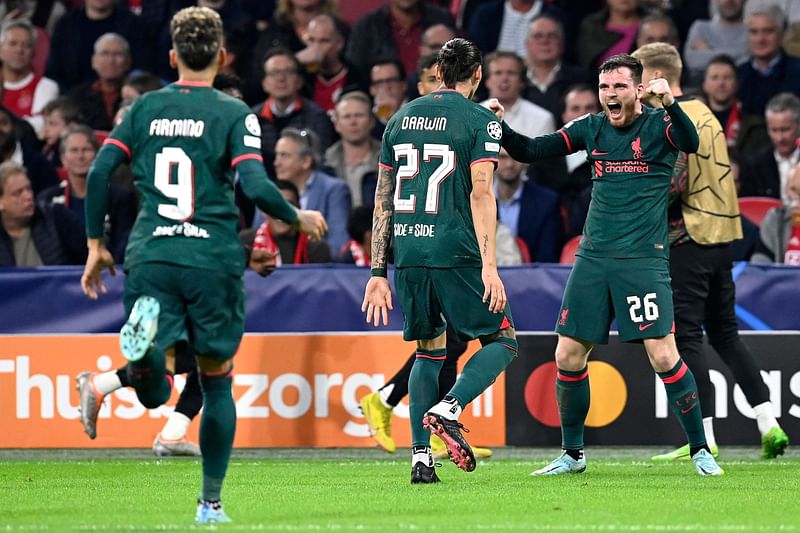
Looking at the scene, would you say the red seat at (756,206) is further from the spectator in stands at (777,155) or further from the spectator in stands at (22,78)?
the spectator in stands at (22,78)

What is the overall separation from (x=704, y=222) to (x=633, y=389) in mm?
1627

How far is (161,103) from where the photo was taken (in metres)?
5.95

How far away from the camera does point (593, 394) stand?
10125 mm

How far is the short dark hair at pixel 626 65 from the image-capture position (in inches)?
307

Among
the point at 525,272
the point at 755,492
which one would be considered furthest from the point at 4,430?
the point at 755,492

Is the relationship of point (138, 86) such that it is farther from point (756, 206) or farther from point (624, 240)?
point (624, 240)

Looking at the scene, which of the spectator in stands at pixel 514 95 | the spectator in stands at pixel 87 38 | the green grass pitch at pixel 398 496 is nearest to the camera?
the green grass pitch at pixel 398 496

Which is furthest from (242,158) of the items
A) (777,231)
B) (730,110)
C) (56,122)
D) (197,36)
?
(56,122)

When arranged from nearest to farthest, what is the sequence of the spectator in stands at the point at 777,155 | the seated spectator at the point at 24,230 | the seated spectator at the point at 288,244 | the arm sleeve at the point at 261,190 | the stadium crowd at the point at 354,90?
the arm sleeve at the point at 261,190 < the seated spectator at the point at 288,244 < the seated spectator at the point at 24,230 < the stadium crowd at the point at 354,90 < the spectator in stands at the point at 777,155

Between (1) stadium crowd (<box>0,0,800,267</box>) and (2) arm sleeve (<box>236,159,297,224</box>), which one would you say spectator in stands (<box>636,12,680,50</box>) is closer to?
(1) stadium crowd (<box>0,0,800,267</box>)

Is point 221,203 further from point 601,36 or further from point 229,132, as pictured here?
point 601,36

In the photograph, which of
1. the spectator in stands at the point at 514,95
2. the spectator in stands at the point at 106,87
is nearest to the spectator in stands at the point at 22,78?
the spectator in stands at the point at 106,87

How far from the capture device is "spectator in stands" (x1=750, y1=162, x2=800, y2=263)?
11.5 metres

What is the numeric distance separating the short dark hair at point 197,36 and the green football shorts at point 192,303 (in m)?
0.82
